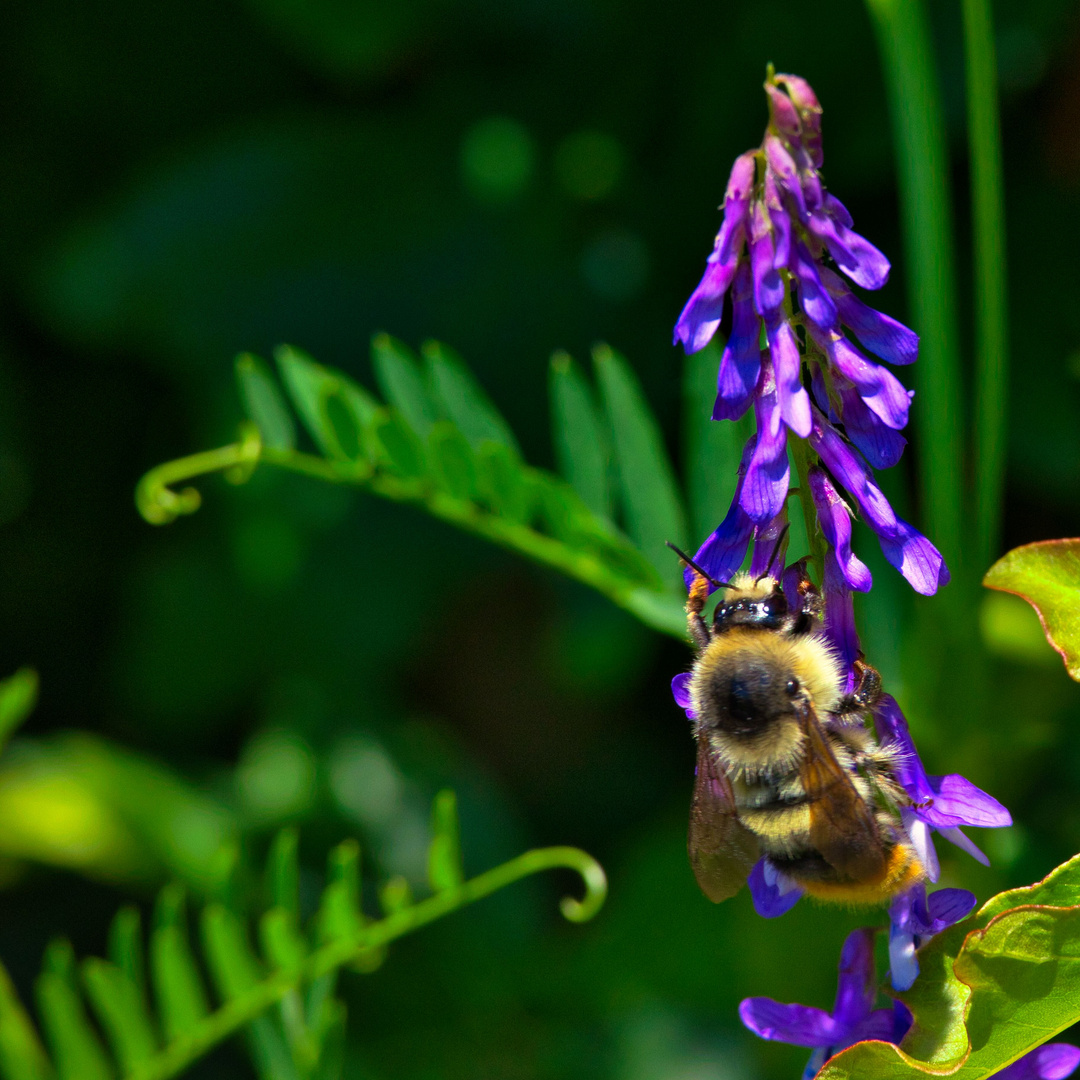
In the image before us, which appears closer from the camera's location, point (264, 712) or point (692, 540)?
point (692, 540)

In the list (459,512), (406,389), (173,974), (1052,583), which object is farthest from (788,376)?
(173,974)

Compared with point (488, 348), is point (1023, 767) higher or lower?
lower

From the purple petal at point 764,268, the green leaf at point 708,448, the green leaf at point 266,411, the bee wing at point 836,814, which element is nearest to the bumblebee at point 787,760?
the bee wing at point 836,814

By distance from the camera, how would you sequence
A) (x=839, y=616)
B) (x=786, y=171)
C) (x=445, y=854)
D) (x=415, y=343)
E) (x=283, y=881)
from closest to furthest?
(x=786, y=171), (x=839, y=616), (x=445, y=854), (x=283, y=881), (x=415, y=343)

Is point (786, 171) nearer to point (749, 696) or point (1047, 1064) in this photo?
point (749, 696)

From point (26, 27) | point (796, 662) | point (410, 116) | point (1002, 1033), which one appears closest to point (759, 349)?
point (796, 662)

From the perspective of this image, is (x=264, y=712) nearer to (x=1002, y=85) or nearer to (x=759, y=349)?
(x=1002, y=85)

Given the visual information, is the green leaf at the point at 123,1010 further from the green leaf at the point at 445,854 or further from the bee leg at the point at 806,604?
the bee leg at the point at 806,604
